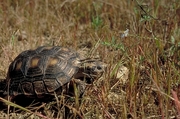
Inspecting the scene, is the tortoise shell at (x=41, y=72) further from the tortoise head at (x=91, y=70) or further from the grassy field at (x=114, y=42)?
the grassy field at (x=114, y=42)

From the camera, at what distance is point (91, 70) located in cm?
281

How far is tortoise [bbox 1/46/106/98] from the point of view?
2713 millimetres

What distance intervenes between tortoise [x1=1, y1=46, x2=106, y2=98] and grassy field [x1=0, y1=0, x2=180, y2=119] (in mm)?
135

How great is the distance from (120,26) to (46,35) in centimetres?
104

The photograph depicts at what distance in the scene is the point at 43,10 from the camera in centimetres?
464

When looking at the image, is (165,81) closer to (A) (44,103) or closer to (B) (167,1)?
(A) (44,103)

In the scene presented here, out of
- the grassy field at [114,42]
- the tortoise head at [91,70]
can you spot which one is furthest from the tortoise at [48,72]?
the grassy field at [114,42]

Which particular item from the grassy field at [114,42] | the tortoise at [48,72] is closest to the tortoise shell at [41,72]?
the tortoise at [48,72]

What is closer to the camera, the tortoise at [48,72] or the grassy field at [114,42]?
the grassy field at [114,42]

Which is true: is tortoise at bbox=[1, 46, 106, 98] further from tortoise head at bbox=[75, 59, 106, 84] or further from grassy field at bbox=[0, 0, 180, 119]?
grassy field at bbox=[0, 0, 180, 119]

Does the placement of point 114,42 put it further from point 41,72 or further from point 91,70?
point 41,72

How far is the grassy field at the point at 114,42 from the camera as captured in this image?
242 centimetres

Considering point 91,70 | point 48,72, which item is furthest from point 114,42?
point 48,72

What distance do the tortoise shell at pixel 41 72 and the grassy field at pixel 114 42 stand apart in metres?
0.19
